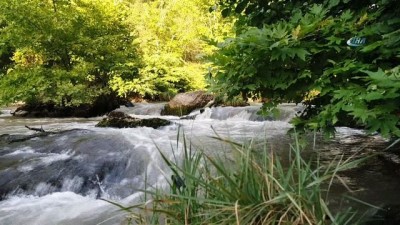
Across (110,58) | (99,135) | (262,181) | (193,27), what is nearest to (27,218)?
(99,135)

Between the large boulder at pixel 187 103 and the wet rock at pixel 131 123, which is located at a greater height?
the large boulder at pixel 187 103

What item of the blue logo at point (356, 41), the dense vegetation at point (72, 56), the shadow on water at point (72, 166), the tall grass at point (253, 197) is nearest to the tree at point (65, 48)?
the dense vegetation at point (72, 56)

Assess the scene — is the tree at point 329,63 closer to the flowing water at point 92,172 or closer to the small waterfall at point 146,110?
the flowing water at point 92,172

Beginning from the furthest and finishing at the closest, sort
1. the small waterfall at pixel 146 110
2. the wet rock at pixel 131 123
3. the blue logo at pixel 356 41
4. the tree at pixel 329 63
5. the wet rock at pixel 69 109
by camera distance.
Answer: the small waterfall at pixel 146 110 < the wet rock at pixel 69 109 < the wet rock at pixel 131 123 < the blue logo at pixel 356 41 < the tree at pixel 329 63

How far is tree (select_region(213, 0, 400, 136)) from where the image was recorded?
209 cm

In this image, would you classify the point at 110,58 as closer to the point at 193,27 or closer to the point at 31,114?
the point at 31,114

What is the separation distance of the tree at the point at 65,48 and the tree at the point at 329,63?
967 cm

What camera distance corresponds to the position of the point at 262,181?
1.94 meters

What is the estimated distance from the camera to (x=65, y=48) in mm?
13461

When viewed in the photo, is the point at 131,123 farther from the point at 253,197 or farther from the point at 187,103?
the point at 253,197

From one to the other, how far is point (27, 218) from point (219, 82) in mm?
3237

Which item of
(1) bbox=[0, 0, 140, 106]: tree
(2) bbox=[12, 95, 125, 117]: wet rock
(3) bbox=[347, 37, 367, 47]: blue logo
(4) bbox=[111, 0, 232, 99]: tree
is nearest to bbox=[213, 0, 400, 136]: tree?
(3) bbox=[347, 37, 367, 47]: blue logo

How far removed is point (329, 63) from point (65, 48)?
12232mm

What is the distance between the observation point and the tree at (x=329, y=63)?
2.09m
